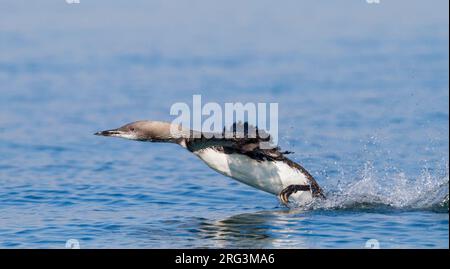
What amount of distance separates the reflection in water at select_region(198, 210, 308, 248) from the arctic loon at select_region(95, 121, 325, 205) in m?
0.45

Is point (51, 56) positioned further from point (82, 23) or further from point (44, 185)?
point (44, 185)

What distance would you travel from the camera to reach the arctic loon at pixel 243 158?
17.0 m

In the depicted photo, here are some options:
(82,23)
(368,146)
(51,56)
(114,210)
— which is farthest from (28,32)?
(114,210)

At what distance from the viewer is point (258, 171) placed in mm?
18078

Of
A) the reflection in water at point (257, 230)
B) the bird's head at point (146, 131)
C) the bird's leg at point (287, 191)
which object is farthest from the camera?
the bird's leg at point (287, 191)

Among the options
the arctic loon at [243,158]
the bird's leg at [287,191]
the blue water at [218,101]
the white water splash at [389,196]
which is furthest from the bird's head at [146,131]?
the white water splash at [389,196]

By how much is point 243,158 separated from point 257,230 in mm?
1495

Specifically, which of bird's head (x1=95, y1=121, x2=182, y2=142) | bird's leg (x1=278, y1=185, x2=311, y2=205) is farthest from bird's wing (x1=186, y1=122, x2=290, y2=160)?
bird's leg (x1=278, y1=185, x2=311, y2=205)

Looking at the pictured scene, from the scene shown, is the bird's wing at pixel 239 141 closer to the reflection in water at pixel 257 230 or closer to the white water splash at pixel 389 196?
the reflection in water at pixel 257 230

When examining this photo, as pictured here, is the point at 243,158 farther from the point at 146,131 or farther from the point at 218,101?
the point at 218,101

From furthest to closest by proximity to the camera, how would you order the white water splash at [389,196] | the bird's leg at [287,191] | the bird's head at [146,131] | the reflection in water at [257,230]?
the bird's leg at [287,191] → the white water splash at [389,196] → the bird's head at [146,131] → the reflection in water at [257,230]

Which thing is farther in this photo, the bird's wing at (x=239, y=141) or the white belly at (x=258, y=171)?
the white belly at (x=258, y=171)

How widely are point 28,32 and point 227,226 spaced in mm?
32837

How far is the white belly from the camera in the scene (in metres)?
17.8
